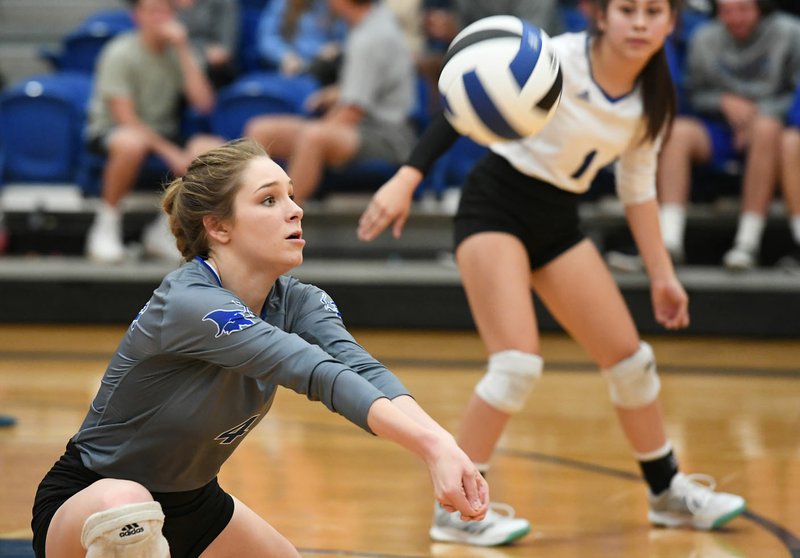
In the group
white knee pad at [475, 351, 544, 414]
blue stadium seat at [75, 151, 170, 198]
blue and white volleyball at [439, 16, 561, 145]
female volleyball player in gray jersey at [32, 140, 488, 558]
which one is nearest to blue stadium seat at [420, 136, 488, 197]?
blue stadium seat at [75, 151, 170, 198]

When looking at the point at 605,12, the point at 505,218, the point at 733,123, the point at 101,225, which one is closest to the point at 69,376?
the point at 101,225

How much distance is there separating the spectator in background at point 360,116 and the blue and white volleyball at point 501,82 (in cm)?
356

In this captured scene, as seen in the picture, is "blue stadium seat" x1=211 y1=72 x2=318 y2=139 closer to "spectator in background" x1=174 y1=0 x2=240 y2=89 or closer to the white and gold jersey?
"spectator in background" x1=174 y1=0 x2=240 y2=89

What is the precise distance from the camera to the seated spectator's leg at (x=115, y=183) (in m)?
6.71

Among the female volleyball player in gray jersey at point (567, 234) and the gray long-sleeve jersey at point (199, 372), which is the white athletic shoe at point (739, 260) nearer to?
the female volleyball player in gray jersey at point (567, 234)

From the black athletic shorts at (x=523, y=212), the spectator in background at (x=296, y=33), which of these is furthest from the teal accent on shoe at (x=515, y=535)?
the spectator in background at (x=296, y=33)

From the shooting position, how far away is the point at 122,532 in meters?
2.08

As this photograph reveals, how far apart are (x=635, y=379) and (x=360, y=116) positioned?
3503mm

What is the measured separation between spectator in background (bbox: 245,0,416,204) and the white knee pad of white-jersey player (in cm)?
440

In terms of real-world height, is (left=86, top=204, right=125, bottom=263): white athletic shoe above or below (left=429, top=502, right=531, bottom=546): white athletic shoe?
below

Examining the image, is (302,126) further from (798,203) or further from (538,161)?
(538,161)

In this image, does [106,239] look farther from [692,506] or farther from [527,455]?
[692,506]

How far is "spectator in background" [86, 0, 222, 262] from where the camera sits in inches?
265

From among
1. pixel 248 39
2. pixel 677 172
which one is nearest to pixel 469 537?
pixel 677 172
